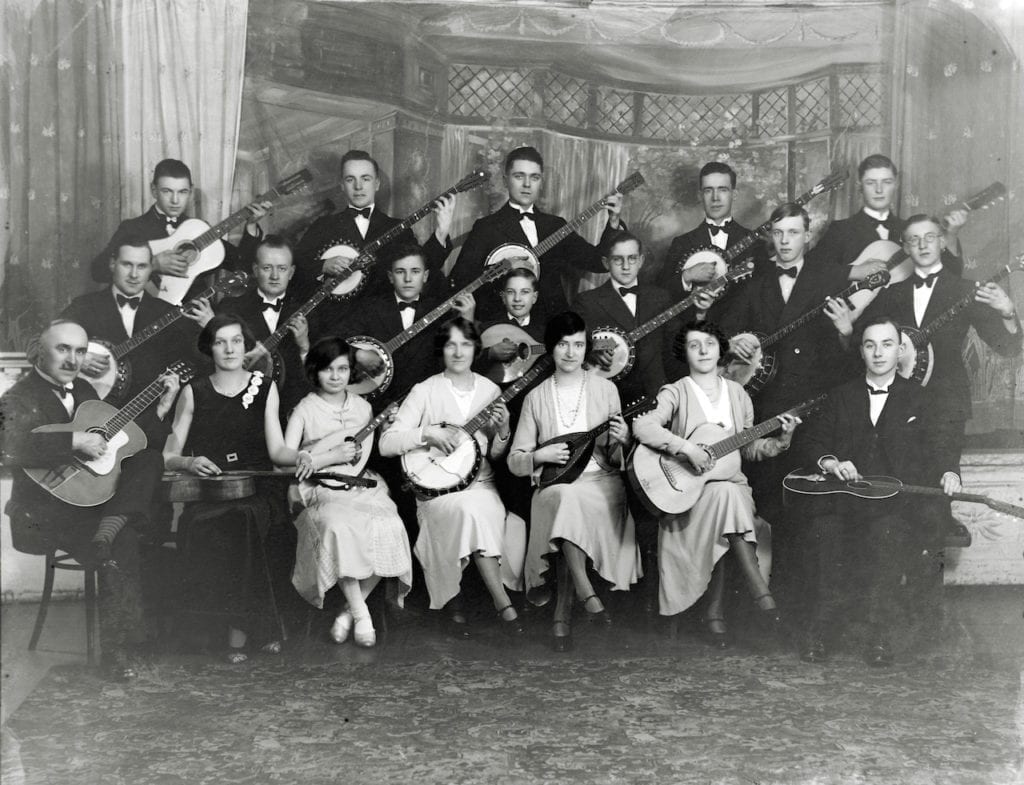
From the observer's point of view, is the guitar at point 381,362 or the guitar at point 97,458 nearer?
the guitar at point 97,458

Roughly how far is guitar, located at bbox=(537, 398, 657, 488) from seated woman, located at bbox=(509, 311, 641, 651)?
0.9 inches

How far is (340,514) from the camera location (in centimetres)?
501

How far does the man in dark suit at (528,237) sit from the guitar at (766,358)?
80cm

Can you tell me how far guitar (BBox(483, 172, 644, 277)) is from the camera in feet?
17.5

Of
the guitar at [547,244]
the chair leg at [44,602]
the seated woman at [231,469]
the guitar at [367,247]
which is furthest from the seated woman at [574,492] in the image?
the chair leg at [44,602]

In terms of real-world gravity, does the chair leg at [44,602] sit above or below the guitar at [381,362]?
below

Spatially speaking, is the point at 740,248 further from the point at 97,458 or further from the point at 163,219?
the point at 97,458

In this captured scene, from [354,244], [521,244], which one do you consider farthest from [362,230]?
[521,244]

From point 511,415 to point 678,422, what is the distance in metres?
0.77

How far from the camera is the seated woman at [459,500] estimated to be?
508 centimetres

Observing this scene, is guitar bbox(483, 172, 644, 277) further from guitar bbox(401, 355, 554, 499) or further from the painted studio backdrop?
guitar bbox(401, 355, 554, 499)

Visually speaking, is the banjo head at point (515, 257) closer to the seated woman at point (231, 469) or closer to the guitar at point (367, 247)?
the guitar at point (367, 247)

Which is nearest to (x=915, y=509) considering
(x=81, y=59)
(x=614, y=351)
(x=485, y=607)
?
(x=614, y=351)

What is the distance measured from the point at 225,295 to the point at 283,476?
0.89 meters
